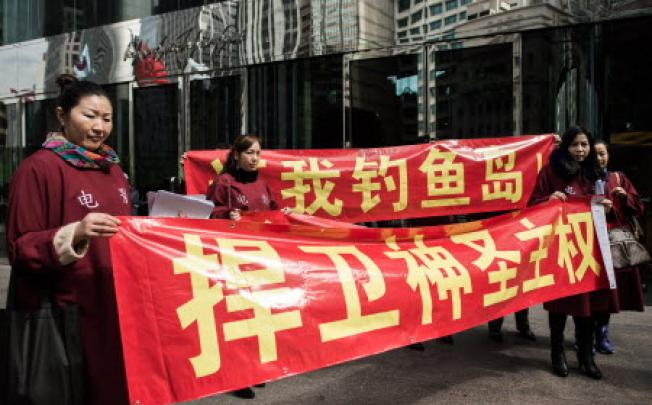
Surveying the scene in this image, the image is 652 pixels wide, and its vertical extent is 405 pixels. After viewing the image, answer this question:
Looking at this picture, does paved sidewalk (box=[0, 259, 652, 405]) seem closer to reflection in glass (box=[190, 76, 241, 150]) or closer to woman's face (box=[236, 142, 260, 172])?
woman's face (box=[236, 142, 260, 172])

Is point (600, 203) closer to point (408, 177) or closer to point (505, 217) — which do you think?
point (505, 217)

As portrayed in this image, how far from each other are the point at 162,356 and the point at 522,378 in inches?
116

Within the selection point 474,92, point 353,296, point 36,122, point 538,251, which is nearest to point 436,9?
point 474,92

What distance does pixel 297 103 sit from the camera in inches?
386

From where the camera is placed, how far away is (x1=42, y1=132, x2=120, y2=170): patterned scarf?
2195 mm

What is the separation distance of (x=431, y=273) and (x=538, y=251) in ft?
3.41

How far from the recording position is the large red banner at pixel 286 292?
234cm

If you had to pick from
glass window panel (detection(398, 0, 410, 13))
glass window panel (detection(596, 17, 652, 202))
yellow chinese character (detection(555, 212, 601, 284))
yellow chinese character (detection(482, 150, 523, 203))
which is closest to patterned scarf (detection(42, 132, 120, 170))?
yellow chinese character (detection(555, 212, 601, 284))

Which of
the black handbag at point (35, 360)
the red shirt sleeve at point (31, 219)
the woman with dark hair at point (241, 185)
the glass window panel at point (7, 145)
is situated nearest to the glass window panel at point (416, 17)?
the woman with dark hair at point (241, 185)

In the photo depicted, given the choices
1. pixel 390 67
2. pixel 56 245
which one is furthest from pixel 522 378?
pixel 390 67

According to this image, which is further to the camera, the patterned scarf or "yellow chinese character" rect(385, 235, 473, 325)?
"yellow chinese character" rect(385, 235, 473, 325)

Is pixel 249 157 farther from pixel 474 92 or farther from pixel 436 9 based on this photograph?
pixel 436 9

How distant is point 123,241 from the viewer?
2.32 meters

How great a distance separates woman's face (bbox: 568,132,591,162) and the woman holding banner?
7.71 feet
